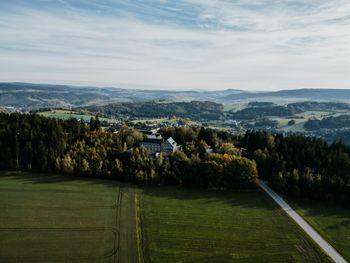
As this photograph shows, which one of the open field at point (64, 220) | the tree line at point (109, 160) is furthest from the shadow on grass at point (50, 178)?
the tree line at point (109, 160)

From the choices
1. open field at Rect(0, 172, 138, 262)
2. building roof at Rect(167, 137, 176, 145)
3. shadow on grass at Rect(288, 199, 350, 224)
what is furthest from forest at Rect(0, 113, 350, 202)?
building roof at Rect(167, 137, 176, 145)

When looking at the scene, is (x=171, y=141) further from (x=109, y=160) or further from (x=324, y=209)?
(x=324, y=209)

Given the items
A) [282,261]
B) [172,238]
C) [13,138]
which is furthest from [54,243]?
[13,138]

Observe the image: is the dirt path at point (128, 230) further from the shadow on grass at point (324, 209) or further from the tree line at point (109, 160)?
the shadow on grass at point (324, 209)

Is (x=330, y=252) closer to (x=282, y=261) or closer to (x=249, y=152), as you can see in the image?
(x=282, y=261)

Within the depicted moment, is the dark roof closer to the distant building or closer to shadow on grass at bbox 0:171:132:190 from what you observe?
the distant building
